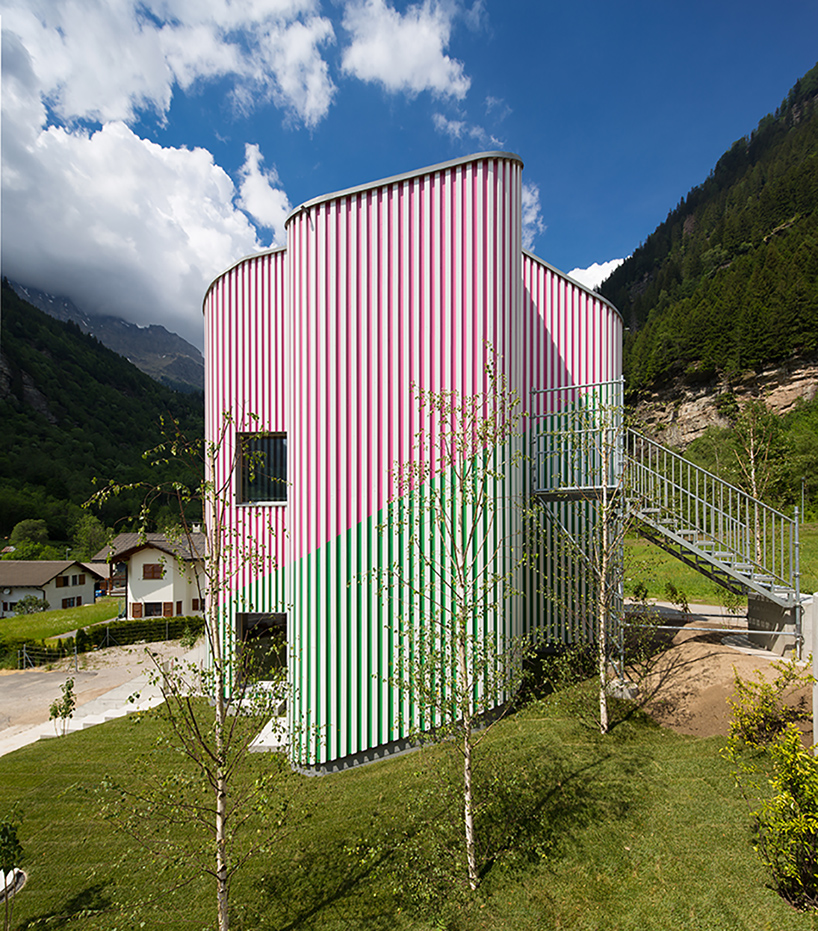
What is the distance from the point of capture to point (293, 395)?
8320 mm

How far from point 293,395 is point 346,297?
1.92 metres

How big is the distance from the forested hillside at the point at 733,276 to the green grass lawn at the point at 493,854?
188ft

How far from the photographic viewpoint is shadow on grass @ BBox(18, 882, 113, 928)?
4.94 meters

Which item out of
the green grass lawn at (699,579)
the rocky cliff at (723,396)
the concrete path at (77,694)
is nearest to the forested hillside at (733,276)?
the rocky cliff at (723,396)

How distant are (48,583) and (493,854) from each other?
47865mm

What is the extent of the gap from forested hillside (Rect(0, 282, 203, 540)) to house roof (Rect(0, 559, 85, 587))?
22.1 meters

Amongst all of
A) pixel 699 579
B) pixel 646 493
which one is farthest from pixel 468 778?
pixel 699 579

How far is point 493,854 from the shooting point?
16.7 feet

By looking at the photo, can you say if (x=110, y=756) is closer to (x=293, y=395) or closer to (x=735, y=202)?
(x=293, y=395)

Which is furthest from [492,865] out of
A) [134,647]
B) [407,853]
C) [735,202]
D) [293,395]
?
[735,202]

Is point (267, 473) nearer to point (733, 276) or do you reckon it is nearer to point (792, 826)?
point (792, 826)

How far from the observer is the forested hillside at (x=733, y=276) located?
49.9 m

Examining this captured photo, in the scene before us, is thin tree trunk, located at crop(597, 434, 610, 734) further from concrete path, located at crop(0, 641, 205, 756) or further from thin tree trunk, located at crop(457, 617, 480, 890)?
concrete path, located at crop(0, 641, 205, 756)

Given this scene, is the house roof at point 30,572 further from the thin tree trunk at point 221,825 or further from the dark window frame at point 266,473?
the thin tree trunk at point 221,825
